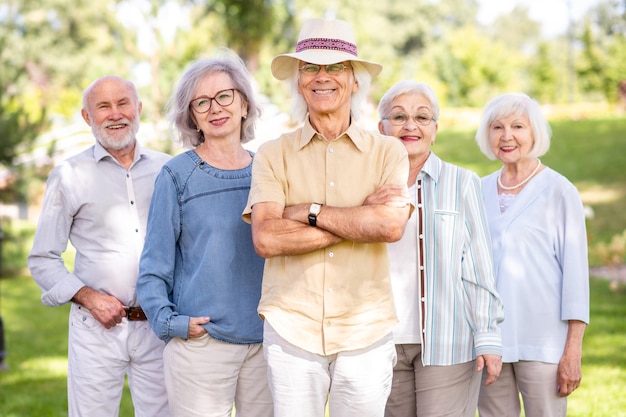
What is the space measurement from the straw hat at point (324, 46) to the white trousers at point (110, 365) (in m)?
1.51

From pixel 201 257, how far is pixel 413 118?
1137mm

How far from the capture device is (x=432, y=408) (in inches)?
140

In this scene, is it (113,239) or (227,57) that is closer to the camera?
(227,57)

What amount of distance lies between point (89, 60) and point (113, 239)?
41.1 m

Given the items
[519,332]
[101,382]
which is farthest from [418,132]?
[101,382]

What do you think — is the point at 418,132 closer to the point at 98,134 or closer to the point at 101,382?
the point at 98,134

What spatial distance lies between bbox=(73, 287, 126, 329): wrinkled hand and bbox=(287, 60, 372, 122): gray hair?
4.17 feet

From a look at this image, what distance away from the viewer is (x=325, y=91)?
318cm

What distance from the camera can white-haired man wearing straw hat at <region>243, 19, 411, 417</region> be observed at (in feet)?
9.89

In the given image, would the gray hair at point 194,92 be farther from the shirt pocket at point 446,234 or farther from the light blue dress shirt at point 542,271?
the light blue dress shirt at point 542,271

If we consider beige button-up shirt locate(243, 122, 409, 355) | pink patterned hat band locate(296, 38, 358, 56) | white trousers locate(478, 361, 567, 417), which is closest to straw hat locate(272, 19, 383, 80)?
pink patterned hat band locate(296, 38, 358, 56)

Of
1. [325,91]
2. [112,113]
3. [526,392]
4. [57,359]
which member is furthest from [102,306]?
[57,359]

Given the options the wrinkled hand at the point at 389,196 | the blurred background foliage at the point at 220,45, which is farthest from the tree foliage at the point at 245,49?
the wrinkled hand at the point at 389,196

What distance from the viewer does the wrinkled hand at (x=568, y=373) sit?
3.78 m
